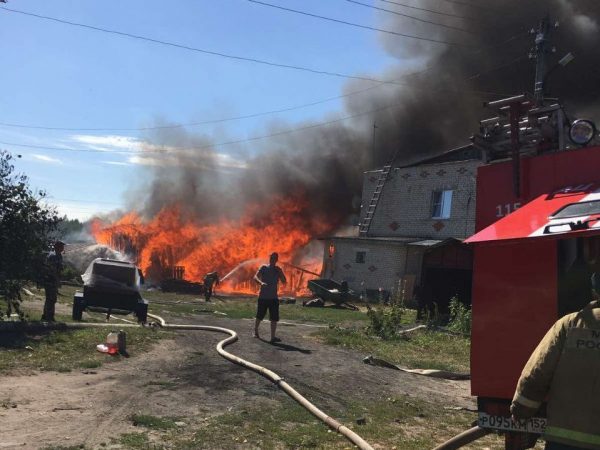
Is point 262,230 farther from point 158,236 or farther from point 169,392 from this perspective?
point 169,392

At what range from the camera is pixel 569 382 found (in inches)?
103

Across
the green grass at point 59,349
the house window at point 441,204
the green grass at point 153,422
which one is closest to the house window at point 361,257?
the house window at point 441,204

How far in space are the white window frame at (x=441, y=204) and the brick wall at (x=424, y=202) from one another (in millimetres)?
139

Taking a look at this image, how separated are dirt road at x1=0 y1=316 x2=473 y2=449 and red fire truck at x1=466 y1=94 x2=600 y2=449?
8.92 ft

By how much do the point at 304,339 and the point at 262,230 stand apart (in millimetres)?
25533

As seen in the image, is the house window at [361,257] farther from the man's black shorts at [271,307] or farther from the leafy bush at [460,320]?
the man's black shorts at [271,307]

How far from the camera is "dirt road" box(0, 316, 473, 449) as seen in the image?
479cm

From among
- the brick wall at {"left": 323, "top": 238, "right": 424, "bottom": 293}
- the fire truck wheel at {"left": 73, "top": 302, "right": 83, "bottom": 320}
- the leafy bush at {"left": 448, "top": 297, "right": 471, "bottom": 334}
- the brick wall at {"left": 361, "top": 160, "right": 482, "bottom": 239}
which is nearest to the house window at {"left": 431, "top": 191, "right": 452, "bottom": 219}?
the brick wall at {"left": 361, "top": 160, "right": 482, "bottom": 239}

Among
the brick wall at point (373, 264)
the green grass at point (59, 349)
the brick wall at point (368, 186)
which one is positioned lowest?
the green grass at point (59, 349)

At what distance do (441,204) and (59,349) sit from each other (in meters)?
21.0

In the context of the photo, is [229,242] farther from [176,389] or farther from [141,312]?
[176,389]

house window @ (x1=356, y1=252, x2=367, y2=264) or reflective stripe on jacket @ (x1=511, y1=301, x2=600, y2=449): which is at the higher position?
house window @ (x1=356, y1=252, x2=367, y2=264)

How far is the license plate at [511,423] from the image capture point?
2980 mm

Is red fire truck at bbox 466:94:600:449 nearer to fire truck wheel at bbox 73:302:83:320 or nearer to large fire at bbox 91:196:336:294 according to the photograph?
fire truck wheel at bbox 73:302:83:320
